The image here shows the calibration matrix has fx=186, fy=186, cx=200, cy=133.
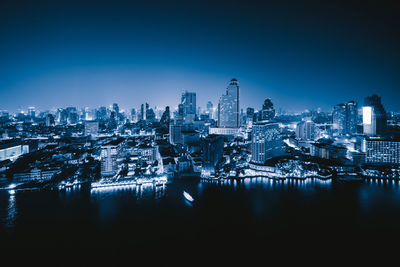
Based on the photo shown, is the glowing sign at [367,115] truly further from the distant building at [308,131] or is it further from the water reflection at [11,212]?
the water reflection at [11,212]

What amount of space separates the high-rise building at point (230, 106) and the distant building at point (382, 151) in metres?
16.6

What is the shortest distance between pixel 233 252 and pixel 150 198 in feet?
16.2

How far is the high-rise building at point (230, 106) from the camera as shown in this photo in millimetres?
28859

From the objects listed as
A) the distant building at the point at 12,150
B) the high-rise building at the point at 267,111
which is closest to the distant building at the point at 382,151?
the high-rise building at the point at 267,111

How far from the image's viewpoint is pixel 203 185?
11.0m

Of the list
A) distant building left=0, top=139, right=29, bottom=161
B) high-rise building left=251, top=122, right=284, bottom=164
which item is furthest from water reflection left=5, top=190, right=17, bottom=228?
high-rise building left=251, top=122, right=284, bottom=164

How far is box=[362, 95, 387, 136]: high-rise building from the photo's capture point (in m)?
21.7

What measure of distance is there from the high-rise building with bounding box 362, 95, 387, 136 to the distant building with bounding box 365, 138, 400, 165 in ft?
34.5

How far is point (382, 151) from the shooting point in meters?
13.8

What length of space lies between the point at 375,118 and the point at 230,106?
1757cm

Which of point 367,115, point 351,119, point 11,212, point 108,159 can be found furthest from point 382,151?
point 11,212

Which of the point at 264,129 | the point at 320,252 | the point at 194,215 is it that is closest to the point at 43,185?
the point at 194,215

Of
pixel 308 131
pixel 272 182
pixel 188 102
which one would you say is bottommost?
pixel 272 182

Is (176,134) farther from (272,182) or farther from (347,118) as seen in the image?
(347,118)
